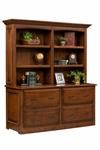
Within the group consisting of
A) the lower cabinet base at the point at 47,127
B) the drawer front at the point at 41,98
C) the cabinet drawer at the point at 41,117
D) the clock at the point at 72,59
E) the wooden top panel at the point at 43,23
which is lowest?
the lower cabinet base at the point at 47,127

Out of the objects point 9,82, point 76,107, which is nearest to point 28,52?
point 9,82

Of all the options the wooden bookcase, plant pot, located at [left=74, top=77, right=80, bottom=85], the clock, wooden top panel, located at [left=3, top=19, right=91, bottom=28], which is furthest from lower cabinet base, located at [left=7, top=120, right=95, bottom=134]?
wooden top panel, located at [left=3, top=19, right=91, bottom=28]

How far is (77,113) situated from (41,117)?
0.84m

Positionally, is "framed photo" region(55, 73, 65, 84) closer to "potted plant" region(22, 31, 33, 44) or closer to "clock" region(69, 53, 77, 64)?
"clock" region(69, 53, 77, 64)

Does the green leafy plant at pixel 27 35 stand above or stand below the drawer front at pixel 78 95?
above

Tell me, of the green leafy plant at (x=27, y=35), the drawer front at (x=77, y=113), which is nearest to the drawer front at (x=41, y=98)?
the drawer front at (x=77, y=113)

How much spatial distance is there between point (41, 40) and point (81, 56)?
96 centimetres

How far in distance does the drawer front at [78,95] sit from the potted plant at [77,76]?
26cm

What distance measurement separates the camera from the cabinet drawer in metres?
7.00

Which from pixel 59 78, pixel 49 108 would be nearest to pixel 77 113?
pixel 49 108

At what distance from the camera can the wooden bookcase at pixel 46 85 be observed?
7.05m

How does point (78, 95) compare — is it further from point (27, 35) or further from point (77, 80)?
point (27, 35)

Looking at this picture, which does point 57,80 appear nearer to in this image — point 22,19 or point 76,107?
point 76,107

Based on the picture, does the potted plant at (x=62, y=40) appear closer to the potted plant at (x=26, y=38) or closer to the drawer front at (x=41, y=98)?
the potted plant at (x=26, y=38)
